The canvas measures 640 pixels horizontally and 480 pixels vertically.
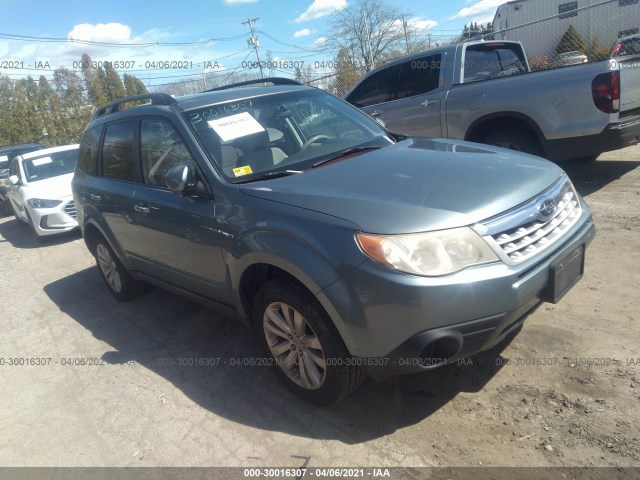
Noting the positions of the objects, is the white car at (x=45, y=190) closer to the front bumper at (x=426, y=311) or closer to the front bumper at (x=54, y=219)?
the front bumper at (x=54, y=219)

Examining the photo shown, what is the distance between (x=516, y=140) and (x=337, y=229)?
4.26 m

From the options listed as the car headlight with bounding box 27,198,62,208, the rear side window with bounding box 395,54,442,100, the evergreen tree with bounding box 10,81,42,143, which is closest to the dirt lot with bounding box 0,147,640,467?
the rear side window with bounding box 395,54,442,100

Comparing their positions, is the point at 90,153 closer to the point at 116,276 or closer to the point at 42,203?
the point at 116,276

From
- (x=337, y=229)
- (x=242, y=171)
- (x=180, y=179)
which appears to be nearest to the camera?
(x=337, y=229)

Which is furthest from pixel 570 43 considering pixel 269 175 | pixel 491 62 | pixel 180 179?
pixel 180 179

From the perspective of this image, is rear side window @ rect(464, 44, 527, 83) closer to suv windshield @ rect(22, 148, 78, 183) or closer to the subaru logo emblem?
the subaru logo emblem

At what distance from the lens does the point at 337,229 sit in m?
2.43

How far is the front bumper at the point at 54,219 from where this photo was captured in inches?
329

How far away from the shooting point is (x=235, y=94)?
149 inches

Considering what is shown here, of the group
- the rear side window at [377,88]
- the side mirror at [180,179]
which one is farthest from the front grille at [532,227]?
the rear side window at [377,88]

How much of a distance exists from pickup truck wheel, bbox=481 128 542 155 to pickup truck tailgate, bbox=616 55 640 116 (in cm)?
90

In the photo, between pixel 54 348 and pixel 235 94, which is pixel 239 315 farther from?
pixel 54 348

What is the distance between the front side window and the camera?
345 cm

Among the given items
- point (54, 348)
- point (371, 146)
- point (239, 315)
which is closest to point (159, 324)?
point (54, 348)
